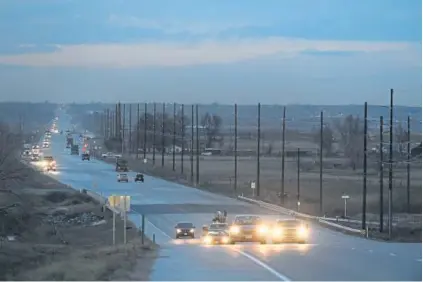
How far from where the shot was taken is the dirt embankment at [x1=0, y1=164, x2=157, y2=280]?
2503cm

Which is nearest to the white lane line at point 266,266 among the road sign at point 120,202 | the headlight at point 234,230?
the road sign at point 120,202

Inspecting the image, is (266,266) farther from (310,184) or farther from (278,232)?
(310,184)

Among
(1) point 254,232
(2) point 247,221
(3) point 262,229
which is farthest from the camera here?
(2) point 247,221

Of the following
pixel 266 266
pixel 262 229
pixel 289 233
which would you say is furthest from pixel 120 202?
pixel 262 229

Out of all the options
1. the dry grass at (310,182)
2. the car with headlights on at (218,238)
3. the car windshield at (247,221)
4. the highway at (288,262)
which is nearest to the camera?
the highway at (288,262)

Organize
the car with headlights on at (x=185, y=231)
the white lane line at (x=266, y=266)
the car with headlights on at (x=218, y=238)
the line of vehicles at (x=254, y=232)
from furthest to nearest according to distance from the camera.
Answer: the car with headlights on at (x=185, y=231)
the car with headlights on at (x=218, y=238)
the line of vehicles at (x=254, y=232)
the white lane line at (x=266, y=266)

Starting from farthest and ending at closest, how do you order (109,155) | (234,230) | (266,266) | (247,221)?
(109,155), (247,221), (234,230), (266,266)

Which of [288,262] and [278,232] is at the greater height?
[288,262]

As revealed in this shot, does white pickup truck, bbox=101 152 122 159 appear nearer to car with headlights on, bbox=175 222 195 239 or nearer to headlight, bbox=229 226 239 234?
car with headlights on, bbox=175 222 195 239

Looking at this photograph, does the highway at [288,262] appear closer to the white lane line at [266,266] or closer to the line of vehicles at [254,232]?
the white lane line at [266,266]

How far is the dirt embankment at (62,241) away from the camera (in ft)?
82.1

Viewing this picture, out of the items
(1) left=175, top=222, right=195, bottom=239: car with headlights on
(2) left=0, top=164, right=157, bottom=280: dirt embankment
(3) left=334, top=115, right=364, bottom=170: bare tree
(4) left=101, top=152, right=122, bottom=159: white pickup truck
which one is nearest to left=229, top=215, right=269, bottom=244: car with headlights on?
(2) left=0, top=164, right=157, bottom=280: dirt embankment

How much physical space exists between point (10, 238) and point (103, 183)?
48.4 m

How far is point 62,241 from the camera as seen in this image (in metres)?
53.2
